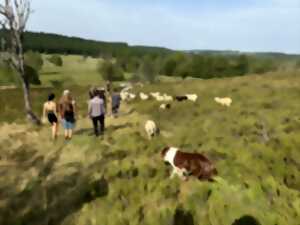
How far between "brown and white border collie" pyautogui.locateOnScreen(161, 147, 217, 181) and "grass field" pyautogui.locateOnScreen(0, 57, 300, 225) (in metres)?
0.24

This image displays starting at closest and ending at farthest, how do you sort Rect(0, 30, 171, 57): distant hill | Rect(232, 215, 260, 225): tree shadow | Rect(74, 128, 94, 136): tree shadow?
Rect(232, 215, 260, 225): tree shadow → Rect(74, 128, 94, 136): tree shadow → Rect(0, 30, 171, 57): distant hill

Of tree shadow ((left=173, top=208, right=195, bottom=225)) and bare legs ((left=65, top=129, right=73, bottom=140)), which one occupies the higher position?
tree shadow ((left=173, top=208, right=195, bottom=225))

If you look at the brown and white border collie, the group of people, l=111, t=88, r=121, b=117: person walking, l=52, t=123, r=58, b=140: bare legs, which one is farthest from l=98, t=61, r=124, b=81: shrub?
the brown and white border collie

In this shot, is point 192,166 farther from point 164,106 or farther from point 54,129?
point 164,106

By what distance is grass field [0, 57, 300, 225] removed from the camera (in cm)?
1156

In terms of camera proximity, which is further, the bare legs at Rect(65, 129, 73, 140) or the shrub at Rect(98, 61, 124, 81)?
the shrub at Rect(98, 61, 124, 81)

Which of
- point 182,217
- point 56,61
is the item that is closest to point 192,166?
point 182,217

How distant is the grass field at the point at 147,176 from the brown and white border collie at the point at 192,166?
0.24 meters

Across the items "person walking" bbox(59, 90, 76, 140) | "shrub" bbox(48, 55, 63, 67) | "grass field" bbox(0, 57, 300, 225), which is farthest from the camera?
"shrub" bbox(48, 55, 63, 67)

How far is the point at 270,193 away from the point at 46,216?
5591 mm

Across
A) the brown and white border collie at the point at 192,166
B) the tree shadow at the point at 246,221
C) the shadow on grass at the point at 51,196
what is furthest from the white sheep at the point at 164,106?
the tree shadow at the point at 246,221

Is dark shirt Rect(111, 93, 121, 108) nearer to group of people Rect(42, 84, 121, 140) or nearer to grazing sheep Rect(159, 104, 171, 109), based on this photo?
group of people Rect(42, 84, 121, 140)

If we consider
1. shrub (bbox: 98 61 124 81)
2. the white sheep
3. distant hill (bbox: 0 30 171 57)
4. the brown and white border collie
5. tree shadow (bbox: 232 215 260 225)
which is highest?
the brown and white border collie

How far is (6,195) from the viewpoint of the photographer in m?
12.7
